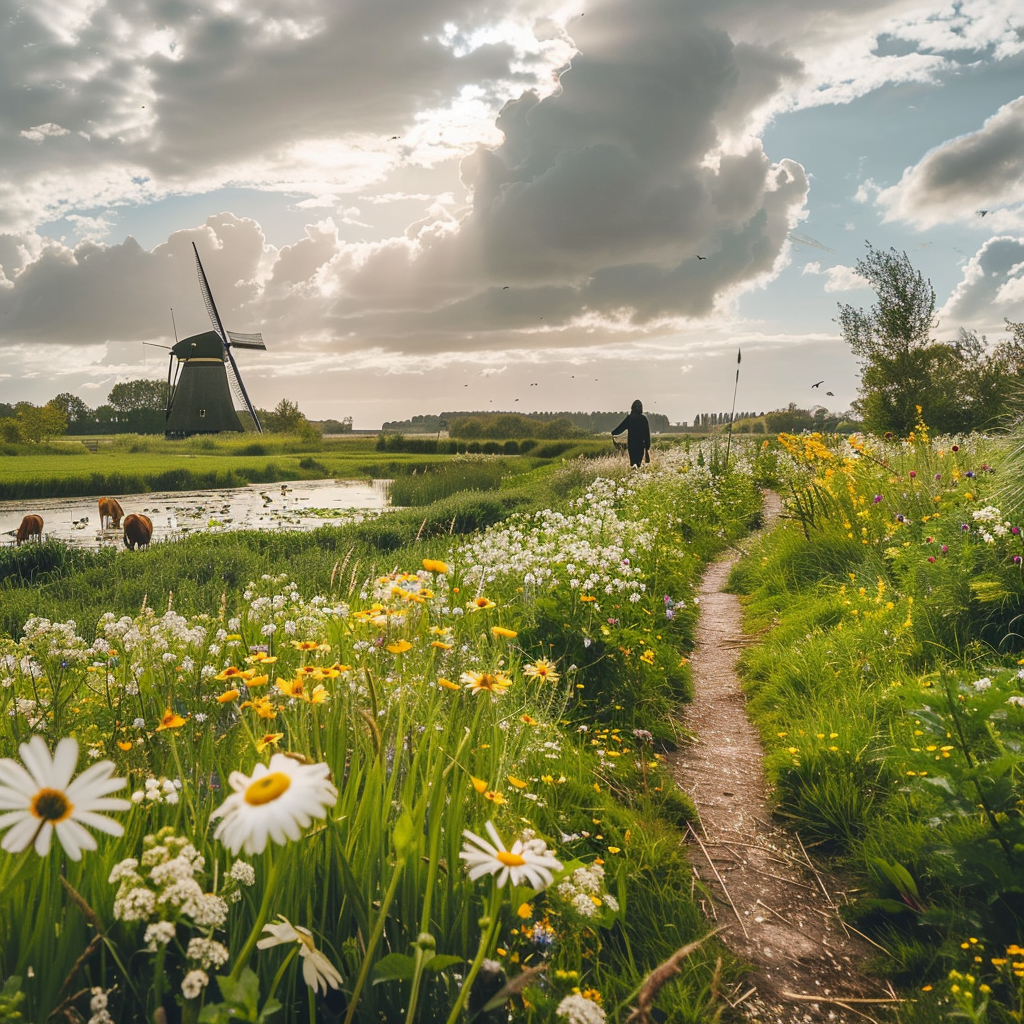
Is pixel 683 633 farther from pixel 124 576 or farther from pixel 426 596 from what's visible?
pixel 124 576

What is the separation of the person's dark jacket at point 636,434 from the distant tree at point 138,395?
66.4 m

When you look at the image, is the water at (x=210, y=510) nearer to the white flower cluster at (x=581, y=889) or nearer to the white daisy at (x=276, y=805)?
the white flower cluster at (x=581, y=889)

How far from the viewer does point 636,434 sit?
15156 millimetres

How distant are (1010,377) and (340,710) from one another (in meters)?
6.51

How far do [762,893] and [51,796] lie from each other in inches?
107

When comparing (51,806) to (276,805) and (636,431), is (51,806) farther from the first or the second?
(636,431)

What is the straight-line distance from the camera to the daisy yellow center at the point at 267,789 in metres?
0.88

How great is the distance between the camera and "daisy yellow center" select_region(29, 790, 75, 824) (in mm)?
862

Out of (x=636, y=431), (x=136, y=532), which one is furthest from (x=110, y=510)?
(x=636, y=431)

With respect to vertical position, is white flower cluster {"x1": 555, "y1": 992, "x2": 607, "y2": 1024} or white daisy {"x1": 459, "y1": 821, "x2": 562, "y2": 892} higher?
white daisy {"x1": 459, "y1": 821, "x2": 562, "y2": 892}

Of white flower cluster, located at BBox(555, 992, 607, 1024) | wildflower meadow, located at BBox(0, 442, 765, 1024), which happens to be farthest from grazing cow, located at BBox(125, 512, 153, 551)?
white flower cluster, located at BBox(555, 992, 607, 1024)

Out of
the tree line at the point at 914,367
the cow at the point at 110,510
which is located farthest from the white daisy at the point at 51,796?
the tree line at the point at 914,367

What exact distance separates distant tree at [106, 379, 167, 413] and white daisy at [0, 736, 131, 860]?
77.2 metres

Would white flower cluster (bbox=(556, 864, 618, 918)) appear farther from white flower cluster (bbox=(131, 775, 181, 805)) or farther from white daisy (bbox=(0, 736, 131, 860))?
white daisy (bbox=(0, 736, 131, 860))
